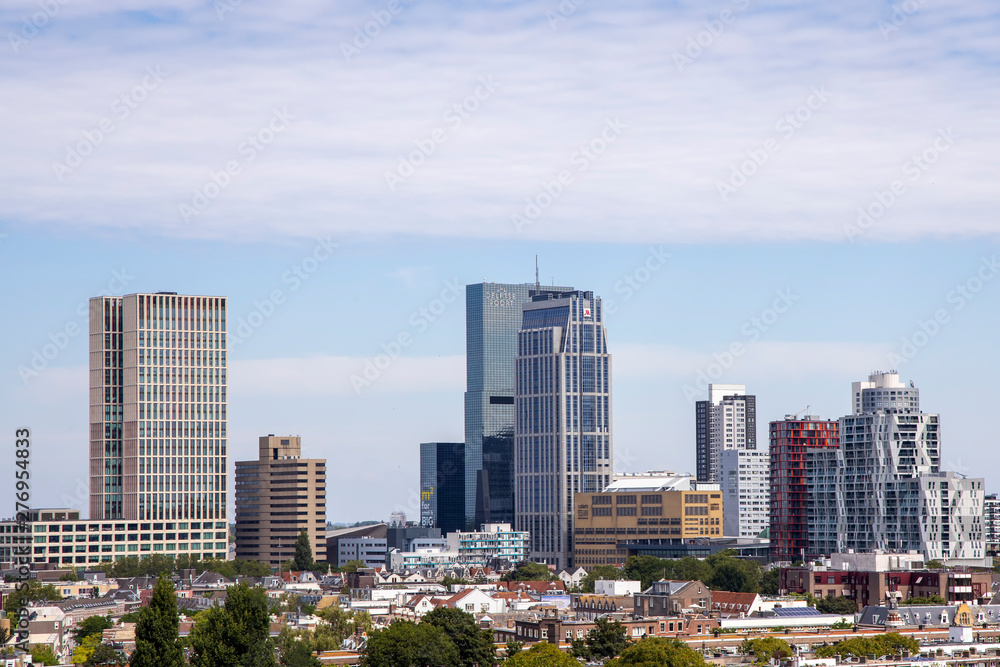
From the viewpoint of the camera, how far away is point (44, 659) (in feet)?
497

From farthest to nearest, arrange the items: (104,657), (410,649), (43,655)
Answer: (104,657) → (43,655) → (410,649)

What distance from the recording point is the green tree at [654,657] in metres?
137

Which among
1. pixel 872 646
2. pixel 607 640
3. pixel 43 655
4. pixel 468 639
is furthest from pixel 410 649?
pixel 872 646

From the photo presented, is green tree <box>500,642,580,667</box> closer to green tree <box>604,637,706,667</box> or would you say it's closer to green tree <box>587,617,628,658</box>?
green tree <box>604,637,706,667</box>

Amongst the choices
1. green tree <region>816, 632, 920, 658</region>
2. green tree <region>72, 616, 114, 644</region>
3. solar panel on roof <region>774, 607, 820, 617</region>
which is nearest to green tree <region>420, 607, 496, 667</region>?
green tree <region>816, 632, 920, 658</region>

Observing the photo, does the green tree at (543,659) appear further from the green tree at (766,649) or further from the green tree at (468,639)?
the green tree at (766,649)

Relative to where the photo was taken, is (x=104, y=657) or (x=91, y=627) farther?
(x=91, y=627)

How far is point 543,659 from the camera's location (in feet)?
443

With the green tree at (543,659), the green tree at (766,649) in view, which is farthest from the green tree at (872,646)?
the green tree at (543,659)

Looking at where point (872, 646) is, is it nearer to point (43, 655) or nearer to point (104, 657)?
point (104, 657)

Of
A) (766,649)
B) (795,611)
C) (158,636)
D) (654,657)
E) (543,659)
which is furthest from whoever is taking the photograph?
(795,611)

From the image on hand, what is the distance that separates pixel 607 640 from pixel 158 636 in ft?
184

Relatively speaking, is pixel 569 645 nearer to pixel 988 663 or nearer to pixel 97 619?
pixel 988 663

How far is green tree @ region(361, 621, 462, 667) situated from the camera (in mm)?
139875
